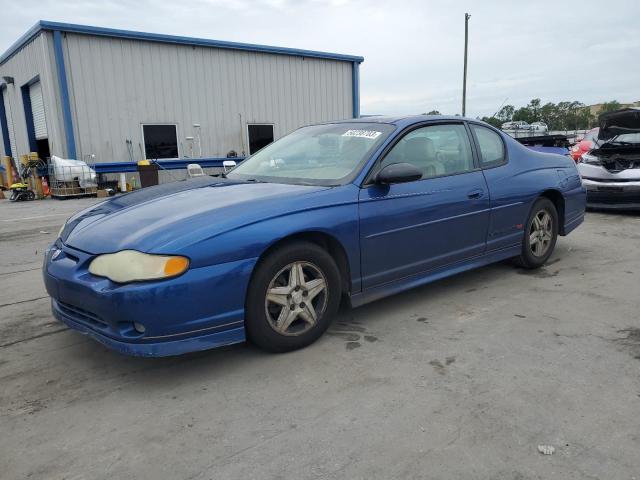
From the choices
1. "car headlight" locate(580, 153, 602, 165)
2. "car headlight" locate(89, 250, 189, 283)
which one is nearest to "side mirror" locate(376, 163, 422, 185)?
"car headlight" locate(89, 250, 189, 283)

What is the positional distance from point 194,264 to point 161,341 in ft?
1.43

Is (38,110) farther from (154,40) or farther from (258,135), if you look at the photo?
(258,135)

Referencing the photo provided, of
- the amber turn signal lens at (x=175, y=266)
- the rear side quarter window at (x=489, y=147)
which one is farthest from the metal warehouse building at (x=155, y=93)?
the amber turn signal lens at (x=175, y=266)

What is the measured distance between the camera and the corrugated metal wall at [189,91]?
46.9 ft

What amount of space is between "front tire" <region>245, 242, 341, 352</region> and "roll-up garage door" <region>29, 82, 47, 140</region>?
1490 centimetres

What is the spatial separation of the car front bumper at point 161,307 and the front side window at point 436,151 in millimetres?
1493

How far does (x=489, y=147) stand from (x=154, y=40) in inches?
524

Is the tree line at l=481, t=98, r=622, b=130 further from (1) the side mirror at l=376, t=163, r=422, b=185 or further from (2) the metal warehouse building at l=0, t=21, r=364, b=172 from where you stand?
(1) the side mirror at l=376, t=163, r=422, b=185

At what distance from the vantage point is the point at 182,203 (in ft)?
10.5

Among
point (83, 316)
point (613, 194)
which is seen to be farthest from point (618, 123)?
point (83, 316)

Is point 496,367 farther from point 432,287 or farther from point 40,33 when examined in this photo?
point 40,33

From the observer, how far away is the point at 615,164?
25.5 feet

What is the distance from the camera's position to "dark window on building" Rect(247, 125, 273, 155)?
58.4 ft

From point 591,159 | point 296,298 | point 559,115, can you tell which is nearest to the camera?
point 296,298
